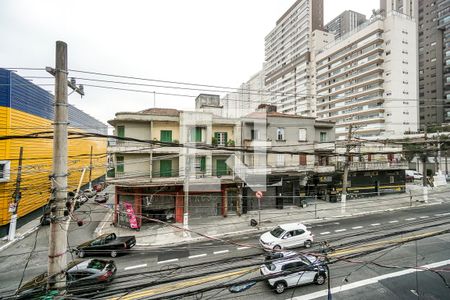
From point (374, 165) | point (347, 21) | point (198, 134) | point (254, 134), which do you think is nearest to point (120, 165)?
point (198, 134)

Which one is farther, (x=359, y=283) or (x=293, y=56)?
(x=293, y=56)

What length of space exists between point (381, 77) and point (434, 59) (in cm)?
3255

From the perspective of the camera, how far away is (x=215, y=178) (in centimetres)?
2162

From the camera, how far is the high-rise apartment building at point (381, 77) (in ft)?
175

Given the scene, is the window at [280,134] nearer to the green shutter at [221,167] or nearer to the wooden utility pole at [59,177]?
the green shutter at [221,167]

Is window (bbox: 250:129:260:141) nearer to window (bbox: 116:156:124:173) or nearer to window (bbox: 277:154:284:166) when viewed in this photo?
window (bbox: 277:154:284:166)

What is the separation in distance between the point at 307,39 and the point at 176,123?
75.3 metres

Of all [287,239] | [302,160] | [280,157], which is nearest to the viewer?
[287,239]

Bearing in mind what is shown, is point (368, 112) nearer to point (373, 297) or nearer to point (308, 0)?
point (308, 0)

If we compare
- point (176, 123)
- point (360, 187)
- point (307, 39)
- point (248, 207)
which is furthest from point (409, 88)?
point (176, 123)

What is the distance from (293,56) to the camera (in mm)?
84812

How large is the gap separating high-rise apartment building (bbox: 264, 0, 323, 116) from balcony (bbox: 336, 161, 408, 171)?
42.0 m

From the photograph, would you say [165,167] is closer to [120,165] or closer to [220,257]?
[120,165]

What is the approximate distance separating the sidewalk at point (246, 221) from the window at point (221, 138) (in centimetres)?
800
